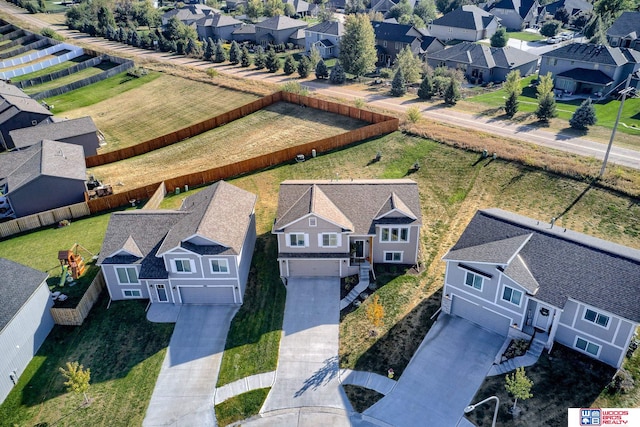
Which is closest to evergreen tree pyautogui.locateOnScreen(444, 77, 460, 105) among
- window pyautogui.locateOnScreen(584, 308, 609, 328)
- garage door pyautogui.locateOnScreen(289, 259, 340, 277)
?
garage door pyautogui.locateOnScreen(289, 259, 340, 277)

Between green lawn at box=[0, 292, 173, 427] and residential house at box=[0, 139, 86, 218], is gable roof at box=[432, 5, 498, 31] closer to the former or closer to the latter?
residential house at box=[0, 139, 86, 218]

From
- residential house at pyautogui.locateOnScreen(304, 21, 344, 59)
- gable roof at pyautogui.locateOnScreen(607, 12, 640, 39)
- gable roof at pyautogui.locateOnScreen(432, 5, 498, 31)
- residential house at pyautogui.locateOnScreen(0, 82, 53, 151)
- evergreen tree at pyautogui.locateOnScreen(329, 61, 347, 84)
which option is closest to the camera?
residential house at pyautogui.locateOnScreen(0, 82, 53, 151)

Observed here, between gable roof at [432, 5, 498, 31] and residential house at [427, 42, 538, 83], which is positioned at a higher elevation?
gable roof at [432, 5, 498, 31]

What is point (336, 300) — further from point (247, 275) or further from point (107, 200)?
point (107, 200)

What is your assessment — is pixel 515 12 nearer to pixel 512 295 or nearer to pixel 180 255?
pixel 512 295

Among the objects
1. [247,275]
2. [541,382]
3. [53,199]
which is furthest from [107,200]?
[541,382]

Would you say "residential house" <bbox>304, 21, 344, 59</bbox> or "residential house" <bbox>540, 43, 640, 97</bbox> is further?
"residential house" <bbox>304, 21, 344, 59</bbox>

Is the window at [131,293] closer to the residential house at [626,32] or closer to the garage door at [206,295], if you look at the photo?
the garage door at [206,295]

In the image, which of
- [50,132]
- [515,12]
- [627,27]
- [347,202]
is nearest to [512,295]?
[347,202]
